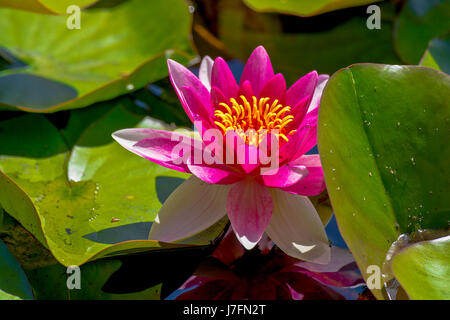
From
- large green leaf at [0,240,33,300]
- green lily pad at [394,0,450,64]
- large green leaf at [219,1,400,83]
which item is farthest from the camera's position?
large green leaf at [219,1,400,83]

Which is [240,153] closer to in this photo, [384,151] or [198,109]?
[198,109]

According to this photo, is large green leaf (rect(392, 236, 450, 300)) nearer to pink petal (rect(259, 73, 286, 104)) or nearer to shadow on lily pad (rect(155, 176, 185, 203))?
pink petal (rect(259, 73, 286, 104))

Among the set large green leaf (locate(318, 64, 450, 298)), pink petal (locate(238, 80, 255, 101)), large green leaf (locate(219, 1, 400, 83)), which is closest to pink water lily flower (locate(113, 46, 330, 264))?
pink petal (locate(238, 80, 255, 101))

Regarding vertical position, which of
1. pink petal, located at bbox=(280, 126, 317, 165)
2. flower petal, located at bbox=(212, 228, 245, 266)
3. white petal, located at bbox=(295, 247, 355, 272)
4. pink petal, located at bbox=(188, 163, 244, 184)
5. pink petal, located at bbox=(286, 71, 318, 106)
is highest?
pink petal, located at bbox=(286, 71, 318, 106)

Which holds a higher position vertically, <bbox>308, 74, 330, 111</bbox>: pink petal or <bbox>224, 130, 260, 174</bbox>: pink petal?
<bbox>308, 74, 330, 111</bbox>: pink petal
